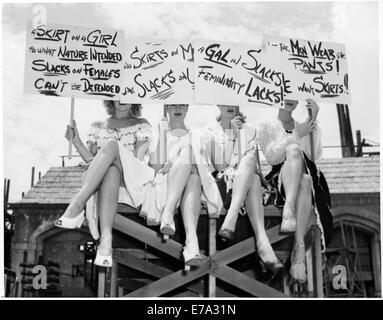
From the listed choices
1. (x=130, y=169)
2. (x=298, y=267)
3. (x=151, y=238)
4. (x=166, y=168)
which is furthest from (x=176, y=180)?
(x=298, y=267)

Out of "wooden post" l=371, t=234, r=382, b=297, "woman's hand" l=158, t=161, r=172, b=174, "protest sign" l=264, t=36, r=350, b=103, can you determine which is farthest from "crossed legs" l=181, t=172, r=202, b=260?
"wooden post" l=371, t=234, r=382, b=297

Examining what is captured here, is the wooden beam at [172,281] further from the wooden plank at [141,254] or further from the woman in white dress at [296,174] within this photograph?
the woman in white dress at [296,174]

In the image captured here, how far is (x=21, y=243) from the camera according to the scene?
995 cm

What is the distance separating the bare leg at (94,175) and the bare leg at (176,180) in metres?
0.58

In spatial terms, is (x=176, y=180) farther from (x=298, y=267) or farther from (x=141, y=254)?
(x=298, y=267)

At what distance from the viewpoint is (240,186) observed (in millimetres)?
5676

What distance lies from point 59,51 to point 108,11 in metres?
0.65

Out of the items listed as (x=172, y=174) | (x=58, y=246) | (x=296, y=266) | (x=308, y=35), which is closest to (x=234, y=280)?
(x=296, y=266)

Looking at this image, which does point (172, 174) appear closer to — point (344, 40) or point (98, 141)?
point (98, 141)

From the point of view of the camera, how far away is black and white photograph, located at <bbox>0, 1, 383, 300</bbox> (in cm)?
561

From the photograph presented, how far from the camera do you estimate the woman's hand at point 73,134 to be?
5984mm

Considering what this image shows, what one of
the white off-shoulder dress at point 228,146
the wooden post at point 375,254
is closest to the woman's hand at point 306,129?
the white off-shoulder dress at point 228,146

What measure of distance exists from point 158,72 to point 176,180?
1.18m
